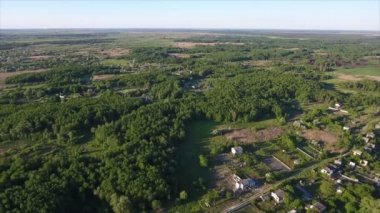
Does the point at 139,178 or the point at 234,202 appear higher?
the point at 139,178

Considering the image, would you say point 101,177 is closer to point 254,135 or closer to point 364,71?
point 254,135

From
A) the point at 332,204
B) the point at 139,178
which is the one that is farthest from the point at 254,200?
the point at 139,178

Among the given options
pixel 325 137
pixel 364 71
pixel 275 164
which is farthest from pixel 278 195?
pixel 364 71

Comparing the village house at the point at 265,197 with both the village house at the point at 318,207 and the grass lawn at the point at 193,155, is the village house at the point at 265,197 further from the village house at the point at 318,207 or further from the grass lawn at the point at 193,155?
the grass lawn at the point at 193,155

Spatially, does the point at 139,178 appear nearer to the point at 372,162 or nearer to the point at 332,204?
the point at 332,204

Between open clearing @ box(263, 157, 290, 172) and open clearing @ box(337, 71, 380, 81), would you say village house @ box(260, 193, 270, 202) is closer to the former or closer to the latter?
open clearing @ box(263, 157, 290, 172)

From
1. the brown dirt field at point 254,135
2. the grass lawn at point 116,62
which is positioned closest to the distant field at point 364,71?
the brown dirt field at point 254,135

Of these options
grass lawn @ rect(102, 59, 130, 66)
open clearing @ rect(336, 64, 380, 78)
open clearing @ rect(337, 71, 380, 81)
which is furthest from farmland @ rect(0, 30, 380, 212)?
grass lawn @ rect(102, 59, 130, 66)
